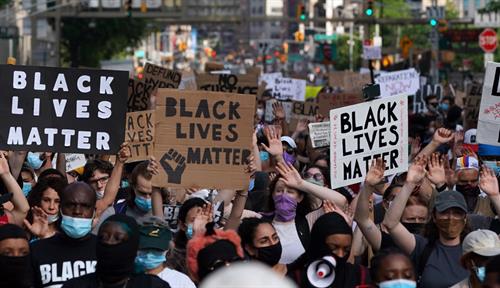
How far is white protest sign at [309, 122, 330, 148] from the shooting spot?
1419cm

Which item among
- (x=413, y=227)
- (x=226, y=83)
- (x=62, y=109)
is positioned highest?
(x=62, y=109)

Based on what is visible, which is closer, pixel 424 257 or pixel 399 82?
pixel 424 257

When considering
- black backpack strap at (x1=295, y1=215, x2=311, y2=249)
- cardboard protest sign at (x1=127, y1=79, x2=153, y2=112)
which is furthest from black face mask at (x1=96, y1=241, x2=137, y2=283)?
cardboard protest sign at (x1=127, y1=79, x2=153, y2=112)

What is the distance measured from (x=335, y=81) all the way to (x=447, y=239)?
2549 cm

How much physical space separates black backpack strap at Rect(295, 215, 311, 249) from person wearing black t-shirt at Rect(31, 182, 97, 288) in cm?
165

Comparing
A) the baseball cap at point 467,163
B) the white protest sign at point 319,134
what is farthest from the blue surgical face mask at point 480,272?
the white protest sign at point 319,134

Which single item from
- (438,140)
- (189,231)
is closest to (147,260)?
(189,231)

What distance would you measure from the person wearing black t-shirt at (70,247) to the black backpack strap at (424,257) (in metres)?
1.68

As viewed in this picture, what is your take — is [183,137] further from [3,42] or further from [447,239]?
[3,42]

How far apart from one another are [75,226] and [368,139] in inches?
126

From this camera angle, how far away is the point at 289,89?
88.8ft

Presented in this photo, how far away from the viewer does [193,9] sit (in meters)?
65.1

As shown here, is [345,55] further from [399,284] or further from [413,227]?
[399,284]

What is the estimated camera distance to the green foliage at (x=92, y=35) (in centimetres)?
6247
